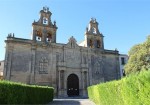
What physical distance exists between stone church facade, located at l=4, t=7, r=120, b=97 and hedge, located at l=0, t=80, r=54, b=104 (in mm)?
11929

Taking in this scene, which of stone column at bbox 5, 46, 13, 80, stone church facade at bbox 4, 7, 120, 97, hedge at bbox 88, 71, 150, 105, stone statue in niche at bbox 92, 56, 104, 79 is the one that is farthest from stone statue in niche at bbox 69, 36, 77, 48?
hedge at bbox 88, 71, 150, 105

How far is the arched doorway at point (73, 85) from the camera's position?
31.4 metres

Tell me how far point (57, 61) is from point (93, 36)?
30.8 ft

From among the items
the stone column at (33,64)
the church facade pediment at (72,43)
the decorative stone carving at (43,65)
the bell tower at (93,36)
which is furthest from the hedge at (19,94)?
the bell tower at (93,36)

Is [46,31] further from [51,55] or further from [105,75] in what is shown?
[105,75]

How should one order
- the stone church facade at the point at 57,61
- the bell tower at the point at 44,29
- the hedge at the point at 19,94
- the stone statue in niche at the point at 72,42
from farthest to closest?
the stone statue in niche at the point at 72,42, the bell tower at the point at 44,29, the stone church facade at the point at 57,61, the hedge at the point at 19,94

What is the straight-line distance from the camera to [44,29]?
31047 mm

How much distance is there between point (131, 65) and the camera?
25.0 metres

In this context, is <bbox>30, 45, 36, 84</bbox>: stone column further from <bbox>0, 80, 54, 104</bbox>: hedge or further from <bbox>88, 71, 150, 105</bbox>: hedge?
<bbox>88, 71, 150, 105</bbox>: hedge

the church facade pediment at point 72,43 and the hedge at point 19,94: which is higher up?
the church facade pediment at point 72,43

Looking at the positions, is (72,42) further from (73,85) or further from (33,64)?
(33,64)

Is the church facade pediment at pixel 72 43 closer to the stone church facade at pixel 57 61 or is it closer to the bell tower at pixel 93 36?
the stone church facade at pixel 57 61

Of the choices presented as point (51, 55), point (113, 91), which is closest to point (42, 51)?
point (51, 55)

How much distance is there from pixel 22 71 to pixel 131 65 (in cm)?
1592
